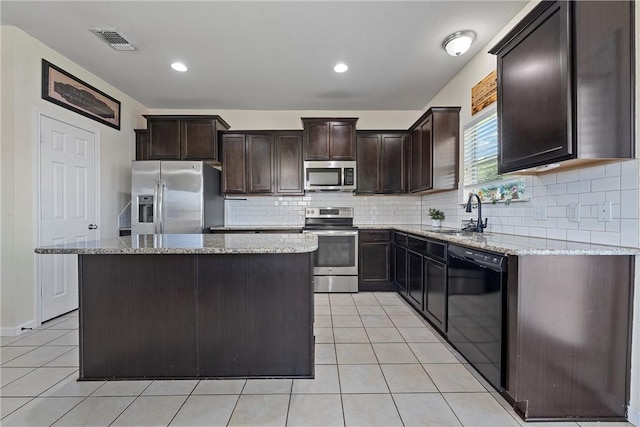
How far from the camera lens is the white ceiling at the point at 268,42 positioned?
237cm

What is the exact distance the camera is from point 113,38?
9.07ft

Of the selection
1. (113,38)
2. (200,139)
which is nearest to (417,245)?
(200,139)

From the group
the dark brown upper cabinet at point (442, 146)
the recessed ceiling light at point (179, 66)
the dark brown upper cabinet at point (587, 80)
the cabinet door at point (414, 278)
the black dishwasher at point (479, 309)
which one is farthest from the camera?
the dark brown upper cabinet at point (442, 146)

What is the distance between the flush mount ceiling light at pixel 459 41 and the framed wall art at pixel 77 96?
12.7 feet

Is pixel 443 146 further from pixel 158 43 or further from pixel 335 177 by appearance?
pixel 158 43

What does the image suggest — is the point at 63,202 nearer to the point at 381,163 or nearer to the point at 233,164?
the point at 233,164

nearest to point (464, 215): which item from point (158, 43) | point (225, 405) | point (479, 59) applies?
point (479, 59)

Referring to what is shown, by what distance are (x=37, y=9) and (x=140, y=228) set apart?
231 cm

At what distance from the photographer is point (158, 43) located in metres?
2.85

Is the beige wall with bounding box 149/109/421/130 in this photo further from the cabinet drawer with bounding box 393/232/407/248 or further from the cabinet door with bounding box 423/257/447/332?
the cabinet door with bounding box 423/257/447/332

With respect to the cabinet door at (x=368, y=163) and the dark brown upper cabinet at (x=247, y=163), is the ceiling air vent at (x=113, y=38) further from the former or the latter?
the cabinet door at (x=368, y=163)

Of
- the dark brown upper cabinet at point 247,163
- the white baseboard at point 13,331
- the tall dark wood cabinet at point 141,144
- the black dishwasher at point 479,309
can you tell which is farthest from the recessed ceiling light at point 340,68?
the white baseboard at point 13,331

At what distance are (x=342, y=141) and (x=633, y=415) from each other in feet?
12.1

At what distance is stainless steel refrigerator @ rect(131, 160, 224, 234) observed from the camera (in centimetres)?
379
